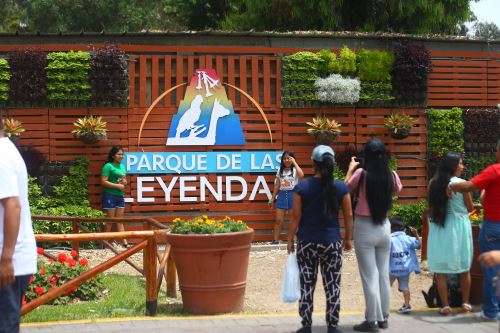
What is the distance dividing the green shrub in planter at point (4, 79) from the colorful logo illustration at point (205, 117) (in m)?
3.02

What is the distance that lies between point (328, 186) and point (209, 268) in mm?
1946

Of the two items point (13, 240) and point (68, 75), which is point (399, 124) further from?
point (13, 240)

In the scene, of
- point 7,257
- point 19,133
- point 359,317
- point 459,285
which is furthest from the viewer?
point 19,133

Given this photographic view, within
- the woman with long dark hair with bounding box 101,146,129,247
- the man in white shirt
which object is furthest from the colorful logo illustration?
the man in white shirt

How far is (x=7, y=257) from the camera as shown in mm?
5188

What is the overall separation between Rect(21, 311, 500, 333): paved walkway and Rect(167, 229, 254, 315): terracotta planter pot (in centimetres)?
38

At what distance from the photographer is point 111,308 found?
29.9 ft

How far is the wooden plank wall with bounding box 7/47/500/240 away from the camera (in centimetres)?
1500

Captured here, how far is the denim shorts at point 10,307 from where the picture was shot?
5.26 m

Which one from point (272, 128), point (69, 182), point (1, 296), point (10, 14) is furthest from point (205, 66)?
point (10, 14)

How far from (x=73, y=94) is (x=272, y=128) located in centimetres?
377

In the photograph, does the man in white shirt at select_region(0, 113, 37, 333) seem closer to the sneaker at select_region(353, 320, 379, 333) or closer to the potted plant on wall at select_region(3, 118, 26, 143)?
the sneaker at select_region(353, 320, 379, 333)

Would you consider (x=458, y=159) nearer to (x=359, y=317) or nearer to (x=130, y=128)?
(x=359, y=317)

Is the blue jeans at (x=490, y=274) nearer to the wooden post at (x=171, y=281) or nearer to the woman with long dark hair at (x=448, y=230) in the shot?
the woman with long dark hair at (x=448, y=230)
